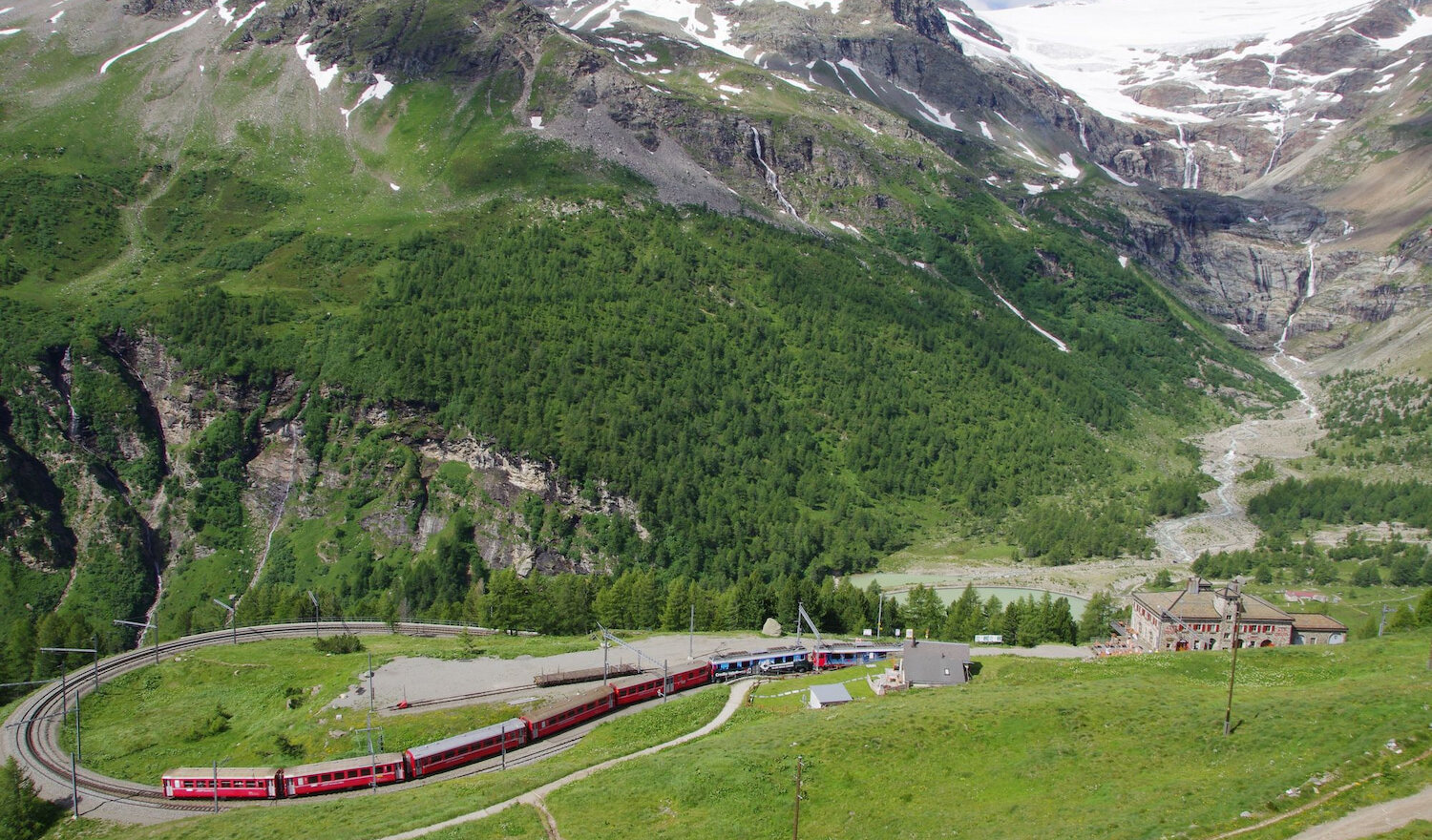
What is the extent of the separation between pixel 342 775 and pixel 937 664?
3694 centimetres

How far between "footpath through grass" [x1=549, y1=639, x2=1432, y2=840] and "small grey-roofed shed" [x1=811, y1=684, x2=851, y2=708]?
371 cm

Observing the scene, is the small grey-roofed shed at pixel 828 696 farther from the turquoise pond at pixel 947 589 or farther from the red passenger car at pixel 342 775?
the turquoise pond at pixel 947 589

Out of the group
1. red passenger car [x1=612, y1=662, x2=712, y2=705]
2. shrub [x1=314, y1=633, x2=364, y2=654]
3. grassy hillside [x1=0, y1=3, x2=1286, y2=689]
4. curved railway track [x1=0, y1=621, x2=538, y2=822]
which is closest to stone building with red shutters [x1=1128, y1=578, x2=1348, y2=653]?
red passenger car [x1=612, y1=662, x2=712, y2=705]

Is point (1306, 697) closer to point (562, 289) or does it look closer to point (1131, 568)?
point (1131, 568)

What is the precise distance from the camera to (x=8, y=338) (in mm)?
122750

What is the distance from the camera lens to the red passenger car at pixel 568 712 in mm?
56156

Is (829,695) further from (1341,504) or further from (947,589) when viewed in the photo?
(1341,504)

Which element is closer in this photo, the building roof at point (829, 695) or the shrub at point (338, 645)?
the building roof at point (829, 695)

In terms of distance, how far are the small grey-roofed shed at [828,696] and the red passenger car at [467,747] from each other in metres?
17.9

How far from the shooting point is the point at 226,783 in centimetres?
4997

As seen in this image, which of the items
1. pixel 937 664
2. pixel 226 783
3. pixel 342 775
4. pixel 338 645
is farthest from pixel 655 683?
pixel 338 645

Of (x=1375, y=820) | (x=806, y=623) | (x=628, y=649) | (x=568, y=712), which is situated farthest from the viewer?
(x=806, y=623)

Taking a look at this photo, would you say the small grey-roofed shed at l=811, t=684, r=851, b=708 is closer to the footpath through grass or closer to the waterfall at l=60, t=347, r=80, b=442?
the footpath through grass

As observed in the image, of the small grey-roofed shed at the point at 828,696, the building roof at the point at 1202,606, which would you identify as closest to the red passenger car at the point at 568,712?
the small grey-roofed shed at the point at 828,696
